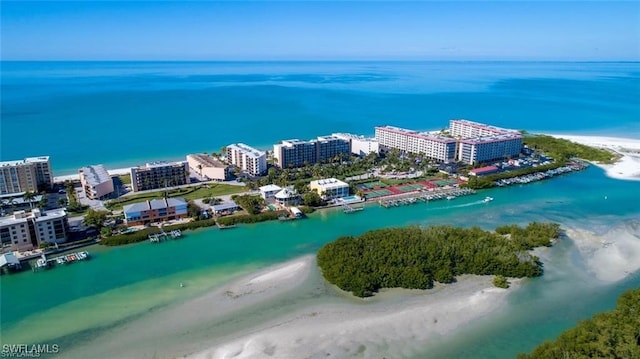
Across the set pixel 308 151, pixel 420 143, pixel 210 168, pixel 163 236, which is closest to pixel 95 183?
pixel 210 168

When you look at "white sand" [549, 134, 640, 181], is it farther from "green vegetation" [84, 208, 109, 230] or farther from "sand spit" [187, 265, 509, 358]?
"green vegetation" [84, 208, 109, 230]

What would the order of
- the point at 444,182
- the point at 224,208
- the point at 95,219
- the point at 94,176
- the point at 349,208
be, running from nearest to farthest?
1. the point at 95,219
2. the point at 224,208
3. the point at 349,208
4. the point at 94,176
5. the point at 444,182

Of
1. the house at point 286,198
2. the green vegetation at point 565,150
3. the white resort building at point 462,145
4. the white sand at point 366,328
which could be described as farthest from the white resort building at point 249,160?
the green vegetation at point 565,150

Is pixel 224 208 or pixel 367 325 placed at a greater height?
pixel 224 208

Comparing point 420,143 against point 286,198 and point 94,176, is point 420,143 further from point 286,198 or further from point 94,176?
point 94,176

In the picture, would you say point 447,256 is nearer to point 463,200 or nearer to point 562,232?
point 562,232

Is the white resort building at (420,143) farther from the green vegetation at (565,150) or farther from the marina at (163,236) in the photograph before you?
the marina at (163,236)
